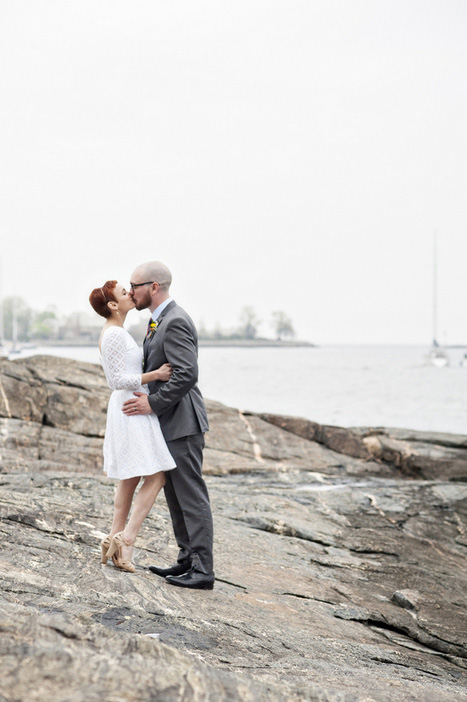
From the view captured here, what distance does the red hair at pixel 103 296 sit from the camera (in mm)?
5039

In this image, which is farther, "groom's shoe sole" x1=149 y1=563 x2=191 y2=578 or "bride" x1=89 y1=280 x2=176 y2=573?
"groom's shoe sole" x1=149 y1=563 x2=191 y2=578

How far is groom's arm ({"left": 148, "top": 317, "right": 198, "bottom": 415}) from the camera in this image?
16.0 feet

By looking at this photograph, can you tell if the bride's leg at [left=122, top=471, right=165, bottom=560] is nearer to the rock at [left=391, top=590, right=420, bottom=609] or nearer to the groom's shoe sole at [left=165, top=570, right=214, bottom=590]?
the groom's shoe sole at [left=165, top=570, right=214, bottom=590]

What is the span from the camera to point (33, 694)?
2.11 metres

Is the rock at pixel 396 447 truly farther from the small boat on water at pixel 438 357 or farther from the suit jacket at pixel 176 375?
the small boat on water at pixel 438 357

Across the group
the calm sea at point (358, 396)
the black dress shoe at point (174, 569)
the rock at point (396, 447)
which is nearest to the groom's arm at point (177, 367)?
the black dress shoe at point (174, 569)

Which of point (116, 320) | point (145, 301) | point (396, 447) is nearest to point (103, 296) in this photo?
point (116, 320)

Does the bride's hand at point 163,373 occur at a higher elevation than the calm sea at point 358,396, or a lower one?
higher

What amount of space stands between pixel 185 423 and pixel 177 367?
17.0 inches

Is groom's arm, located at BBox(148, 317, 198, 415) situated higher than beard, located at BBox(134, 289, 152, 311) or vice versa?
beard, located at BBox(134, 289, 152, 311)

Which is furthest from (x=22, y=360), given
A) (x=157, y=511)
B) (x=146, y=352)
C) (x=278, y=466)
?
(x=146, y=352)

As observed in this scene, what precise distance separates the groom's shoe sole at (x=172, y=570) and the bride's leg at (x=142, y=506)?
277 millimetres

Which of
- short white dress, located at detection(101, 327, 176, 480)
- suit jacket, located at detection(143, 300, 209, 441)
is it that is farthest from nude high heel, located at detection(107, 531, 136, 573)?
suit jacket, located at detection(143, 300, 209, 441)

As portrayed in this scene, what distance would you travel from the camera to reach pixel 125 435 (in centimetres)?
496
